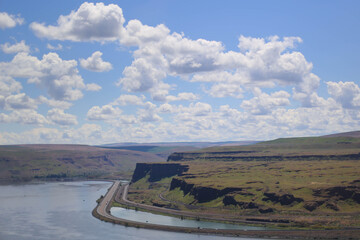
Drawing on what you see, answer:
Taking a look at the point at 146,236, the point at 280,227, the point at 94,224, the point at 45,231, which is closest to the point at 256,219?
the point at 280,227

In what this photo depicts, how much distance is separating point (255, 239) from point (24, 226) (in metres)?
99.5

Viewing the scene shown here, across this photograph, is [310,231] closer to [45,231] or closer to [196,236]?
[196,236]

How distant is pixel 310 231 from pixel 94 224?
309 feet

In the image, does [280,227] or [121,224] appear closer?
[280,227]

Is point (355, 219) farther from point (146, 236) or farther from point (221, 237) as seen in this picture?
point (146, 236)

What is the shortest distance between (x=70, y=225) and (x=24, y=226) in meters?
19.4

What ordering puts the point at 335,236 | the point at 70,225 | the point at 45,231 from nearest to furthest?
1. the point at 335,236
2. the point at 45,231
3. the point at 70,225

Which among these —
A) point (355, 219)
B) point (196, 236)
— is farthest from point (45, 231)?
point (355, 219)

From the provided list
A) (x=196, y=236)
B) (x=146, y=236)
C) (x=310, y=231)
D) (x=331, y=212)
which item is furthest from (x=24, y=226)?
(x=331, y=212)

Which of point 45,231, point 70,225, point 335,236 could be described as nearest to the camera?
point 335,236

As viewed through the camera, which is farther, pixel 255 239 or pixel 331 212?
pixel 331 212

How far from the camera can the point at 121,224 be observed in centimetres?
19712

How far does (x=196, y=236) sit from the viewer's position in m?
172

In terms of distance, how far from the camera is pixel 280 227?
17900cm
